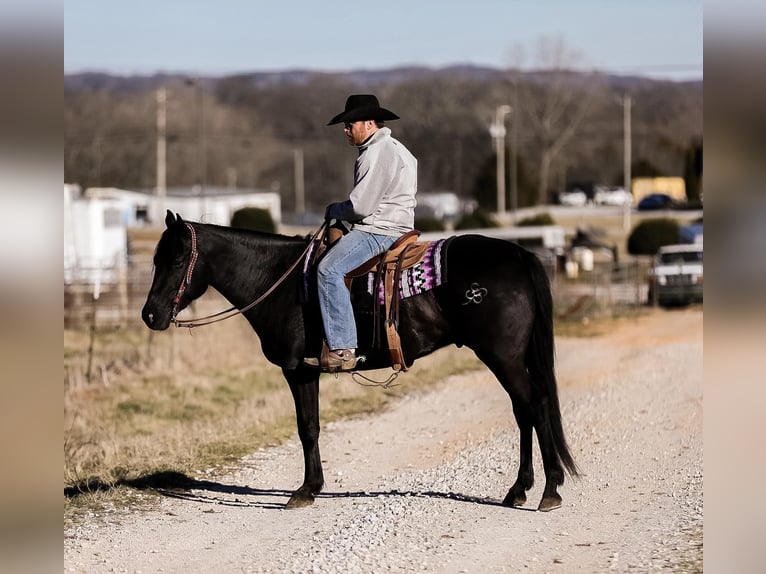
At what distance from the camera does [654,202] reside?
8069cm

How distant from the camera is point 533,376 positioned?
8875 millimetres

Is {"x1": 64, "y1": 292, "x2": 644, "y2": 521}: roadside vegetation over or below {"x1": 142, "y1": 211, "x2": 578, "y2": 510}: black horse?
below

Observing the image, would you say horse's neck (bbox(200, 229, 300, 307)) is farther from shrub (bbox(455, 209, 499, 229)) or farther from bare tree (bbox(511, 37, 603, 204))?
bare tree (bbox(511, 37, 603, 204))

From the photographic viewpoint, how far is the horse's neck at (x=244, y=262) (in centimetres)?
949

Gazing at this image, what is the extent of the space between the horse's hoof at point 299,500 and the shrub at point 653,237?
43815 mm

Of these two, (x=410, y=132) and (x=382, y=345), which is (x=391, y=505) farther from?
(x=410, y=132)

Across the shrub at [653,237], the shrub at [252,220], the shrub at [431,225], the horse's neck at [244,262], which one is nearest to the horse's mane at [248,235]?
the horse's neck at [244,262]

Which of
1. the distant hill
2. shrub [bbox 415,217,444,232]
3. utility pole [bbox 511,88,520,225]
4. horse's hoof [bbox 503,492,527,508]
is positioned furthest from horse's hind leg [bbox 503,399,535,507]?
the distant hill

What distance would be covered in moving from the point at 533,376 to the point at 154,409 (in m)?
10.4

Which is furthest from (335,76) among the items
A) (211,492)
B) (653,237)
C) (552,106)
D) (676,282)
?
(211,492)

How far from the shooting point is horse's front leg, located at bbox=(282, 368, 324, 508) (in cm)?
935
